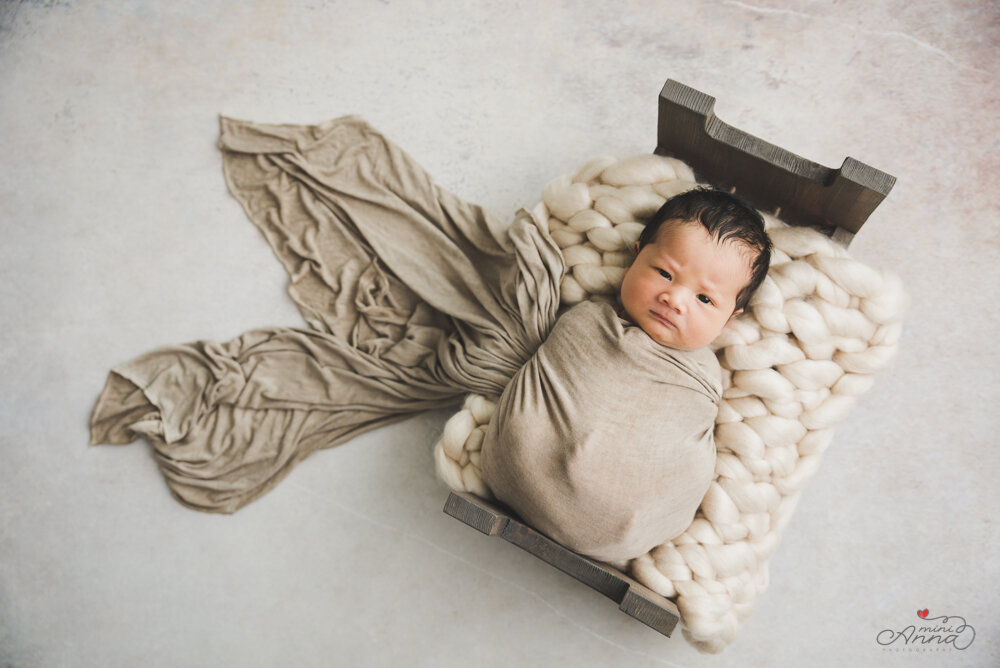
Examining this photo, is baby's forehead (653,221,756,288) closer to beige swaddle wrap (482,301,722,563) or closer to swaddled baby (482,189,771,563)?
swaddled baby (482,189,771,563)

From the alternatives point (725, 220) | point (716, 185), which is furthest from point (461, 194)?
point (725, 220)

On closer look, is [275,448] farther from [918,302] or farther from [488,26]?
[918,302]

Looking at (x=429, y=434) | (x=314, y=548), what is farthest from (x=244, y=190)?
(x=314, y=548)

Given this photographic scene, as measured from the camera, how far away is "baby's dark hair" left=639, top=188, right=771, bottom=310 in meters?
1.10

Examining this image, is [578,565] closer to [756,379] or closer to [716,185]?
[756,379]

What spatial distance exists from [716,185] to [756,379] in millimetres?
386

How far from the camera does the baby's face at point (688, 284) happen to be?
1.09m

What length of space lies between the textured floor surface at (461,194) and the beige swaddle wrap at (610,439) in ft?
1.31

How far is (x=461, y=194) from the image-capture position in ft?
5.24

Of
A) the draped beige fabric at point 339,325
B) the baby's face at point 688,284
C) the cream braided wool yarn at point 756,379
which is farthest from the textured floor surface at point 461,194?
the baby's face at point 688,284

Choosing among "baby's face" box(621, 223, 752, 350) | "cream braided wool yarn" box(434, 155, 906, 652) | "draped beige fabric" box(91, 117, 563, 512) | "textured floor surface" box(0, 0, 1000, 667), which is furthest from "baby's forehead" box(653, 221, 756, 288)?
"textured floor surface" box(0, 0, 1000, 667)

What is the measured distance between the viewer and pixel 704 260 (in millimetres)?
1091

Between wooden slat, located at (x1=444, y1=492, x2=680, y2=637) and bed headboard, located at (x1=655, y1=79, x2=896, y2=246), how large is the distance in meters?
0.73

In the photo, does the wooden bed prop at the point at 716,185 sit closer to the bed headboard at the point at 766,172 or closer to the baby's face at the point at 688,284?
the bed headboard at the point at 766,172
